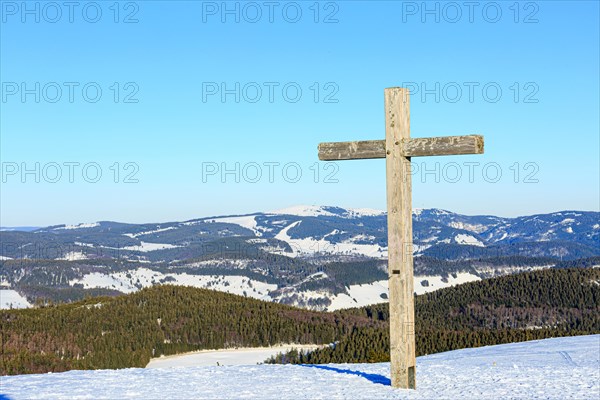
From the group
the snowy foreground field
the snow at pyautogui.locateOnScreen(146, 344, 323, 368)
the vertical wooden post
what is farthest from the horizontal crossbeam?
the snow at pyautogui.locateOnScreen(146, 344, 323, 368)

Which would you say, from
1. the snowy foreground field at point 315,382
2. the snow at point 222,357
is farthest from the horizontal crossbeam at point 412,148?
the snow at point 222,357

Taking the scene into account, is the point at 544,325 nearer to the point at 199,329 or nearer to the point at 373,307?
the point at 373,307

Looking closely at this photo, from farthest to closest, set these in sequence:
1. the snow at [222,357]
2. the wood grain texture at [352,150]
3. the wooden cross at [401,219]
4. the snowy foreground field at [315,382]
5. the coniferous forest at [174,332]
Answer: the coniferous forest at [174,332] < the snow at [222,357] < the wood grain texture at [352,150] < the wooden cross at [401,219] < the snowy foreground field at [315,382]

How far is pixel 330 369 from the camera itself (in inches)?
767

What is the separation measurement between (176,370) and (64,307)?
216ft

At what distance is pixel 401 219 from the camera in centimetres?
1642

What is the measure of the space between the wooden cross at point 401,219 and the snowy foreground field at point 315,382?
30.0 inches

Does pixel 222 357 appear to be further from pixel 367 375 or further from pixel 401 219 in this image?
pixel 401 219

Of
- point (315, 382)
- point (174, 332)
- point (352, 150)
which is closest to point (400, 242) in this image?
point (352, 150)

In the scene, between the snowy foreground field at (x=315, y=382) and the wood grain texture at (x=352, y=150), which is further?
the wood grain texture at (x=352, y=150)

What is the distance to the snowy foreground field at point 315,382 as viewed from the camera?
16.0 metres

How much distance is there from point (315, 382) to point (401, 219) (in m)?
4.19

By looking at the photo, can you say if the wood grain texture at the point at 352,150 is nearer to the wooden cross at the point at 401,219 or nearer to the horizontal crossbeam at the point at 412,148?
the horizontal crossbeam at the point at 412,148

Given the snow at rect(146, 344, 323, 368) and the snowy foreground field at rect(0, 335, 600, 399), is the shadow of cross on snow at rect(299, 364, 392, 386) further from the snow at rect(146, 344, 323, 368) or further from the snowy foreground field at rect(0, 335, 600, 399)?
the snow at rect(146, 344, 323, 368)
